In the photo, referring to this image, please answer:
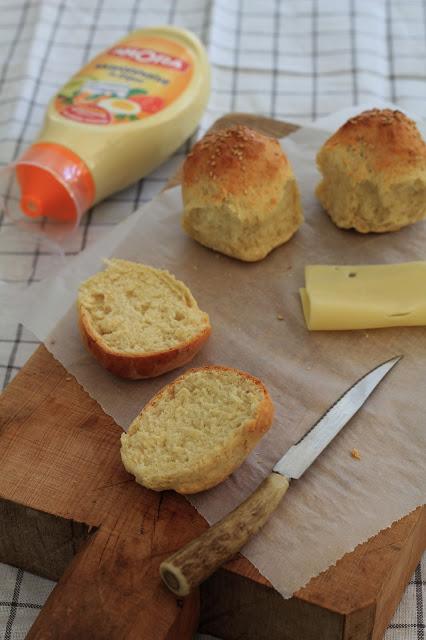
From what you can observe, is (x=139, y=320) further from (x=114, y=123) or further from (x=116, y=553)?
(x=114, y=123)

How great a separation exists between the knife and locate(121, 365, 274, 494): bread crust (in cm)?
9

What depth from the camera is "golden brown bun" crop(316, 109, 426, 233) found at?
286cm

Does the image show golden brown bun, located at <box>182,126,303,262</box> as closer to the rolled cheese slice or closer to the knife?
the rolled cheese slice

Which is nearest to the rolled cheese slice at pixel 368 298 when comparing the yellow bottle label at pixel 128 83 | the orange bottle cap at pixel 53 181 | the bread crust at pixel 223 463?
the bread crust at pixel 223 463

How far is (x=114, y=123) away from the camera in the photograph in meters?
3.38

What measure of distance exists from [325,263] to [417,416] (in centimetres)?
68

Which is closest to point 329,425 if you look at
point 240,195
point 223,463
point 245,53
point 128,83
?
point 223,463

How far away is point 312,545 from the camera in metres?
2.14

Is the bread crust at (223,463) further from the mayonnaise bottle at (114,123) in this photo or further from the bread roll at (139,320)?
A: the mayonnaise bottle at (114,123)

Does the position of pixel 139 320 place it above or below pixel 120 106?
below

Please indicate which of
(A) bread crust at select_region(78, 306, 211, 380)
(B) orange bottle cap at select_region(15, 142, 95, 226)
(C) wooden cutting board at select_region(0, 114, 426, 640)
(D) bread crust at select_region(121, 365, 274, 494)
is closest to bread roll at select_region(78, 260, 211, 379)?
(A) bread crust at select_region(78, 306, 211, 380)

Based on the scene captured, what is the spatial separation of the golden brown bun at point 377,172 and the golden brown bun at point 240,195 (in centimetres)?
16

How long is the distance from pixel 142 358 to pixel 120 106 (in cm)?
133

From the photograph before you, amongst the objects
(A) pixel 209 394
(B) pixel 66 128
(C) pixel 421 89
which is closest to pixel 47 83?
(B) pixel 66 128
